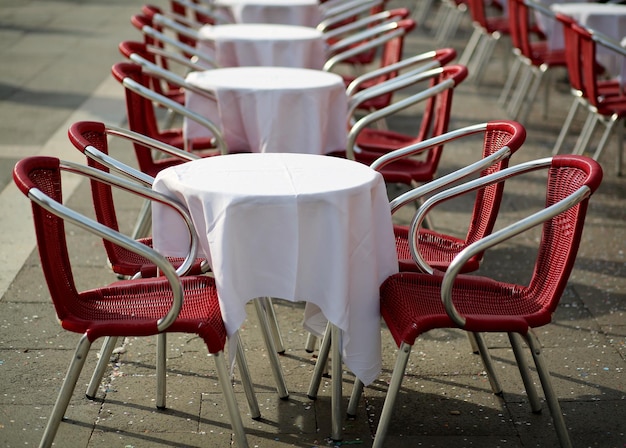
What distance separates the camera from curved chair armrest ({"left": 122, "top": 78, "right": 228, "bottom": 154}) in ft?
15.3

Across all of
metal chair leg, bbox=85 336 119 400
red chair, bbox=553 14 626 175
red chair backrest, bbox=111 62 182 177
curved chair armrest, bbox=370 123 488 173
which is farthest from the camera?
red chair, bbox=553 14 626 175

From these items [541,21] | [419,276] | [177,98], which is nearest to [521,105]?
[541,21]

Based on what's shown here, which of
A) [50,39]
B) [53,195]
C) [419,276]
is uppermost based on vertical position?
[53,195]

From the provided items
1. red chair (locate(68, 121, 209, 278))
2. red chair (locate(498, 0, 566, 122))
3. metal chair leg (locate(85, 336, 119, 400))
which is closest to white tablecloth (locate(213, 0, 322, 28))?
red chair (locate(498, 0, 566, 122))

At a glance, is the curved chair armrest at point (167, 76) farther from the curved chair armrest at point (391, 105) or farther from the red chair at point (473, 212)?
the red chair at point (473, 212)

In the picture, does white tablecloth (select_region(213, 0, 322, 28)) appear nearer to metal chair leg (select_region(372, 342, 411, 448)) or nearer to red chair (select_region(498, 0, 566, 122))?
red chair (select_region(498, 0, 566, 122))

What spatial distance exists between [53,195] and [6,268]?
190 cm

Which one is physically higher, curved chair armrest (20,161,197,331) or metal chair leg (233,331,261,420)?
curved chair armrest (20,161,197,331)

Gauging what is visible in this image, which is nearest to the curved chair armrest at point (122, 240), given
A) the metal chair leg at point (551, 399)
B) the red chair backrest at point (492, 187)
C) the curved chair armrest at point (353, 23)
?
the metal chair leg at point (551, 399)

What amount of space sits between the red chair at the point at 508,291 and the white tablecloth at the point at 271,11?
15.7 ft

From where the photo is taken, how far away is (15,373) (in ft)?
13.1

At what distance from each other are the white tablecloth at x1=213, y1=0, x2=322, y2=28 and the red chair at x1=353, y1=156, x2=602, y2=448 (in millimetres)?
4785

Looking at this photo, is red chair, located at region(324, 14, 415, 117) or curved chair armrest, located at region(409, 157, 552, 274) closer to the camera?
curved chair armrest, located at region(409, 157, 552, 274)

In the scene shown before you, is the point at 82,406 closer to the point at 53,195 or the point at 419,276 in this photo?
the point at 53,195
